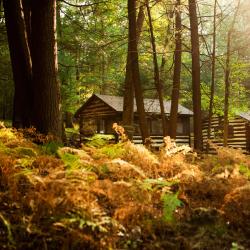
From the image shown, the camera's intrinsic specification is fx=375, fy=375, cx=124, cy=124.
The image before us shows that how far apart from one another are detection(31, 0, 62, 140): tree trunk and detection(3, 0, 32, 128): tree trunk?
580mm

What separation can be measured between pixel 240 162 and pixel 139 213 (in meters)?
3.14

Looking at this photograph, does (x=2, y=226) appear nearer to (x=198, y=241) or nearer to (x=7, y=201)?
(x=7, y=201)

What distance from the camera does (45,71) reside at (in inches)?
289

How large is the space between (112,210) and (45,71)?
4.35 meters

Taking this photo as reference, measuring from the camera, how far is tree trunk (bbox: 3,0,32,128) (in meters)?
7.97

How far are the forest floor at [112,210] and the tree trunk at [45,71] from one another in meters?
2.56

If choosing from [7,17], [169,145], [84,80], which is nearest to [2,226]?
[169,145]

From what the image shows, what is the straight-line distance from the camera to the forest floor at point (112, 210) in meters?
3.13

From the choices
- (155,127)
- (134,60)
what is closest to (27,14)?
(134,60)

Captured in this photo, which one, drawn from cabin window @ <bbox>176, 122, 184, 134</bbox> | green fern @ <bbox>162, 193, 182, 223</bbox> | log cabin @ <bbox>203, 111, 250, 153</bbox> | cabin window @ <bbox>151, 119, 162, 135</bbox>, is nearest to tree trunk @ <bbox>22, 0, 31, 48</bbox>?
green fern @ <bbox>162, 193, 182, 223</bbox>

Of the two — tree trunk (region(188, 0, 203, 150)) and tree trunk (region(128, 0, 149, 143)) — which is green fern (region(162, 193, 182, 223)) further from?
tree trunk (region(128, 0, 149, 143))

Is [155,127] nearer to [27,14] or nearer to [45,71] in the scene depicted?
[27,14]

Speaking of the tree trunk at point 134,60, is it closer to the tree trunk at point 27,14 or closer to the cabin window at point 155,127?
the tree trunk at point 27,14

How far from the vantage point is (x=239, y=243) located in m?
3.44
